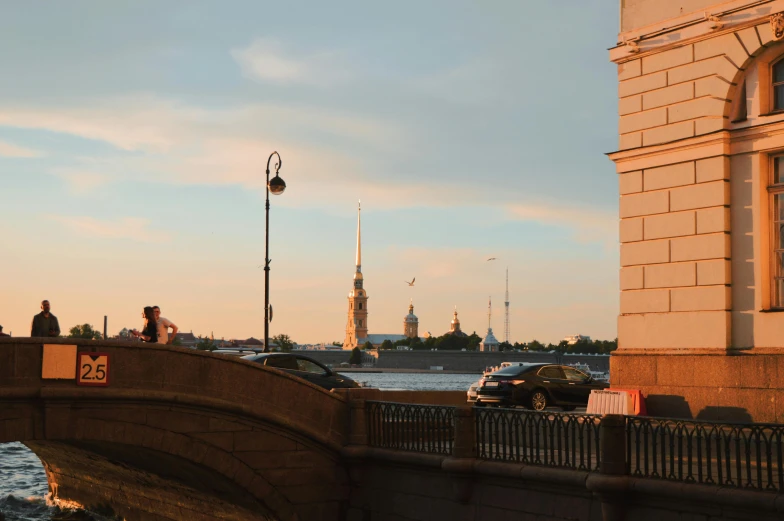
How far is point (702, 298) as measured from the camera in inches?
706

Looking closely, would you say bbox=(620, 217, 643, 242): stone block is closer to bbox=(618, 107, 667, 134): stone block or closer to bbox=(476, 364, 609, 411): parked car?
bbox=(618, 107, 667, 134): stone block

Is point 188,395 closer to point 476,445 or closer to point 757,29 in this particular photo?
point 476,445

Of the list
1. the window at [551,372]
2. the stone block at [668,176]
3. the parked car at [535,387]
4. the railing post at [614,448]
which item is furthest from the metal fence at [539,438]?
the window at [551,372]

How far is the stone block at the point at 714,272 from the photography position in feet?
57.7

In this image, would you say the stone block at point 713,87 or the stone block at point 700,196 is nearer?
the stone block at point 700,196

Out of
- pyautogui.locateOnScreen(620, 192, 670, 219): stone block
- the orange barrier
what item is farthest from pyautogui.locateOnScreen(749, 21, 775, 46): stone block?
the orange barrier

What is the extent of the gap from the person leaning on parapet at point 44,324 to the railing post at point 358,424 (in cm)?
526

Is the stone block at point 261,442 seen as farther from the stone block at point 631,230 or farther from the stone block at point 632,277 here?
the stone block at point 631,230

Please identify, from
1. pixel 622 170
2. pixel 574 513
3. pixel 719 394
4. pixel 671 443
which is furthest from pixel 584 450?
pixel 622 170

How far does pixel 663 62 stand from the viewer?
18953mm

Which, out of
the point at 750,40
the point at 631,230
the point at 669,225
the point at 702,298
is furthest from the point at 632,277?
the point at 750,40

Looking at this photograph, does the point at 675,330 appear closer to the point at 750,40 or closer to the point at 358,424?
the point at 750,40

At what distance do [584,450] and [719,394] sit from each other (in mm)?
4018

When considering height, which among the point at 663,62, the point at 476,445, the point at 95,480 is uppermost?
the point at 663,62
